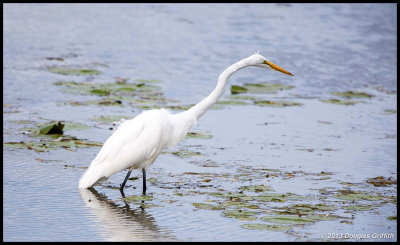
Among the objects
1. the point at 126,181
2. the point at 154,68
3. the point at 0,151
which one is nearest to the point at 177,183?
the point at 126,181

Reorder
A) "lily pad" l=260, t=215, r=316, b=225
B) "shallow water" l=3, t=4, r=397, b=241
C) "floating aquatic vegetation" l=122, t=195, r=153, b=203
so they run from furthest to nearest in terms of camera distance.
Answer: "floating aquatic vegetation" l=122, t=195, r=153, b=203
"shallow water" l=3, t=4, r=397, b=241
"lily pad" l=260, t=215, r=316, b=225

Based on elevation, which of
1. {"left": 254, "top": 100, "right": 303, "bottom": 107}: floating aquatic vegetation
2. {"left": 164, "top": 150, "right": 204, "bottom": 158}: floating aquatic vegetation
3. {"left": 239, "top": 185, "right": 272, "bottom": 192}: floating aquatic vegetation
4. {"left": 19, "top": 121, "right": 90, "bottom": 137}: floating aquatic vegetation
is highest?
{"left": 254, "top": 100, "right": 303, "bottom": 107}: floating aquatic vegetation

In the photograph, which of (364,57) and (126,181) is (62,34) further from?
(126,181)

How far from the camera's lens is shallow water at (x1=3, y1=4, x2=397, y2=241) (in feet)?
19.5

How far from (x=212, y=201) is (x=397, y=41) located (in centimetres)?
1231

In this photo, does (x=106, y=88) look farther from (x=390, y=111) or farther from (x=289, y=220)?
(x=289, y=220)

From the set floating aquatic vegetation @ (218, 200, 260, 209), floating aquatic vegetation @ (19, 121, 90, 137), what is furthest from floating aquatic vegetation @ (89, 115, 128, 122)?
floating aquatic vegetation @ (218, 200, 260, 209)

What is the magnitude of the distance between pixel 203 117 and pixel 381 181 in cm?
324

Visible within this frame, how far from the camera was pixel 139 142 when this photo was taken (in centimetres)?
676

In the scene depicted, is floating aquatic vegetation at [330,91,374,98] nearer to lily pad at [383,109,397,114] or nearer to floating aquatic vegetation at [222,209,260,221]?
lily pad at [383,109,397,114]

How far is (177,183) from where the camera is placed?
23.0 ft

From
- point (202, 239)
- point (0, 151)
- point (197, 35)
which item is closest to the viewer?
point (202, 239)

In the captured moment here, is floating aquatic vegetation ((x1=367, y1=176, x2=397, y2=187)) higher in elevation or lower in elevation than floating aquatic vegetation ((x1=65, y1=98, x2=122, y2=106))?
lower

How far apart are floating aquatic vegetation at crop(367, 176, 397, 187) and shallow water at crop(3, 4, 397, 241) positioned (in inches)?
5.7
